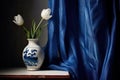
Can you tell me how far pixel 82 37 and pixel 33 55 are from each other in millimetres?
367

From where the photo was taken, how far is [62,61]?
5.44 feet

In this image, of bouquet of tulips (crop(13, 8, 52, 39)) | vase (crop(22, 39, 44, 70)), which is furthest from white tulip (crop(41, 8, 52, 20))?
vase (crop(22, 39, 44, 70))

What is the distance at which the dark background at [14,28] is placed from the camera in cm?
177

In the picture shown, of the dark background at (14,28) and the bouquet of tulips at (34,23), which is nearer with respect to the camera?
the bouquet of tulips at (34,23)

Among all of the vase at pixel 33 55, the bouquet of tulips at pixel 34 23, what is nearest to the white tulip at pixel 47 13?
the bouquet of tulips at pixel 34 23

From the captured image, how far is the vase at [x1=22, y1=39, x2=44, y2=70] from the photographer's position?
5.13ft

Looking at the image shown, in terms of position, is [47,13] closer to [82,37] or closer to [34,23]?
[34,23]

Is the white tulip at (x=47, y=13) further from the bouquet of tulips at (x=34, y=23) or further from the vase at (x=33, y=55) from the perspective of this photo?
the vase at (x=33, y=55)

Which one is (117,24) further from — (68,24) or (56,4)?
(56,4)

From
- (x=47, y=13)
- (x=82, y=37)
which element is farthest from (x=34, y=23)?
(x=82, y=37)

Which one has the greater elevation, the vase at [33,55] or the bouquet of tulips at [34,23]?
the bouquet of tulips at [34,23]

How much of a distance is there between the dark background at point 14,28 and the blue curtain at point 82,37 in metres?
0.17

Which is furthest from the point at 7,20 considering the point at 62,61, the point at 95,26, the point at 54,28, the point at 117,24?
the point at 117,24

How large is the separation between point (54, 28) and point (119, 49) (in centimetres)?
47
